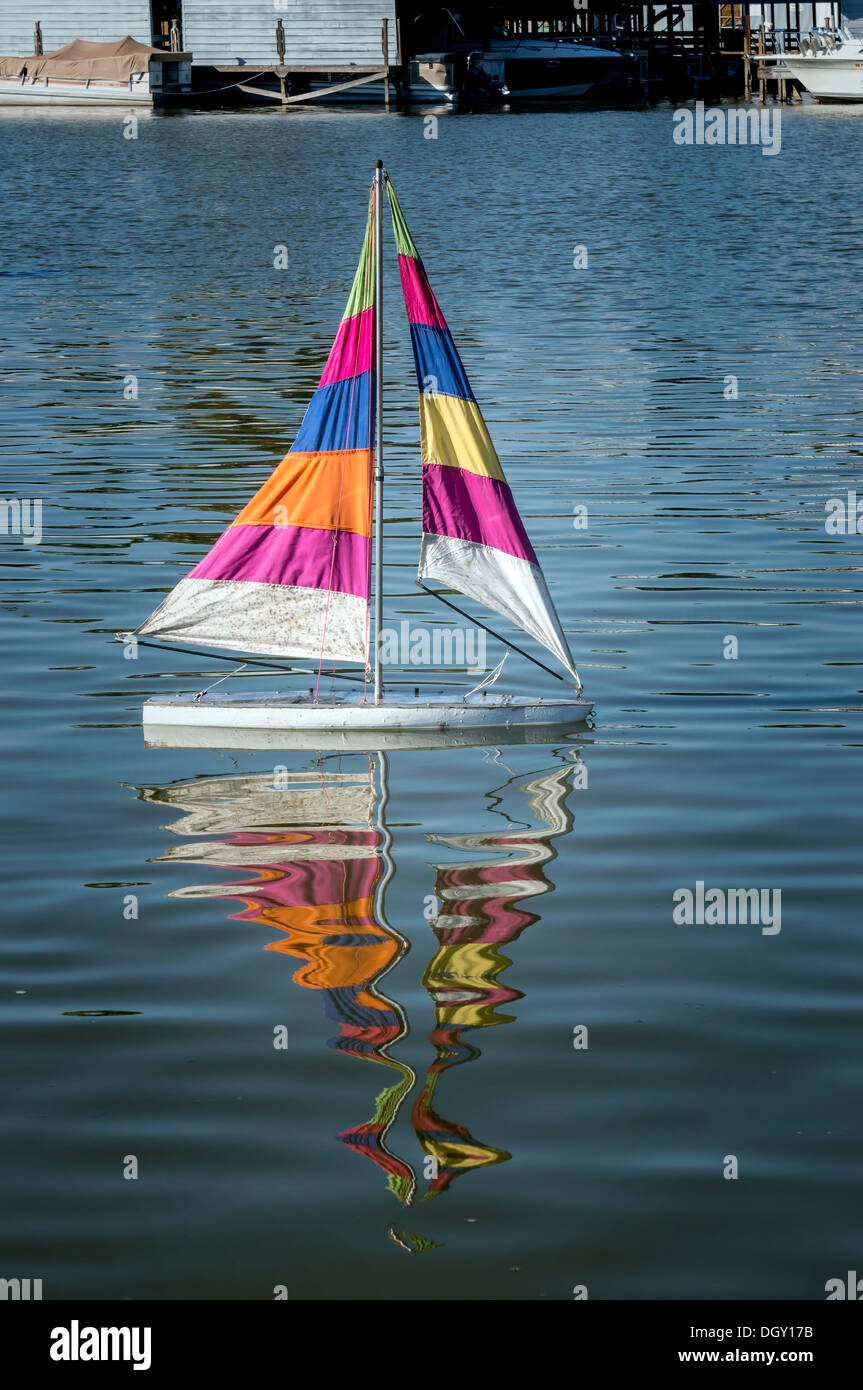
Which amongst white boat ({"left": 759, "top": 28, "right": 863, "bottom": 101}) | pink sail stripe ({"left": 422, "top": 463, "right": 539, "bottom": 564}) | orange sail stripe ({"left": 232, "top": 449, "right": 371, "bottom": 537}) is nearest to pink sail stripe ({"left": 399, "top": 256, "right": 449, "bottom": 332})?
pink sail stripe ({"left": 422, "top": 463, "right": 539, "bottom": 564})

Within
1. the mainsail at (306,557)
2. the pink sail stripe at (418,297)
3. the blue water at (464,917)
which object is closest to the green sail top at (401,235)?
the pink sail stripe at (418,297)

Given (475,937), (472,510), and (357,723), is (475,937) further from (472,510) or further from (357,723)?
(472,510)

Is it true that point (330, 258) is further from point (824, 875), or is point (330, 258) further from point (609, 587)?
point (824, 875)

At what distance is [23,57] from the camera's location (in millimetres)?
84375

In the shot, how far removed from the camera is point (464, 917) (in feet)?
26.4

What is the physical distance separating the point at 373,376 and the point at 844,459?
8168 mm

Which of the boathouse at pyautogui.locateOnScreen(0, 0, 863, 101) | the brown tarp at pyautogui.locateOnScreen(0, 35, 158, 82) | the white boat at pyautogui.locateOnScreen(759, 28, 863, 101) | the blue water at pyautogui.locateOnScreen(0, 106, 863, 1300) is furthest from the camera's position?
the boathouse at pyautogui.locateOnScreen(0, 0, 863, 101)

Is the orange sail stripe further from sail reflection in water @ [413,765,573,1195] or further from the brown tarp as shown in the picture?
the brown tarp

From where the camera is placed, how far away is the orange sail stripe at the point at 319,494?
10.9 m

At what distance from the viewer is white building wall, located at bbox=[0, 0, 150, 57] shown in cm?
8306

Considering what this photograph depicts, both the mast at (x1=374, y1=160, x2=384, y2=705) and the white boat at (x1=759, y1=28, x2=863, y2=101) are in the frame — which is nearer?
the mast at (x1=374, y1=160, x2=384, y2=705)

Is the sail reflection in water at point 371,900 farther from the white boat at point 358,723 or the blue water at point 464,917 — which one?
the white boat at point 358,723

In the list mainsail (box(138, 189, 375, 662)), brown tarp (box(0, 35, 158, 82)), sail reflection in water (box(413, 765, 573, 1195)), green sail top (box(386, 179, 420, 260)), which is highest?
brown tarp (box(0, 35, 158, 82))
